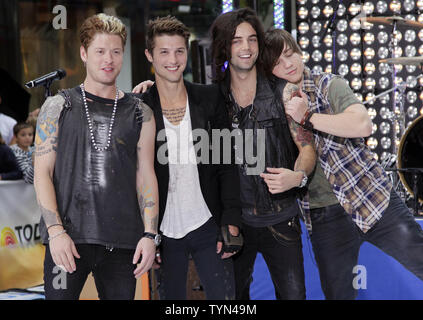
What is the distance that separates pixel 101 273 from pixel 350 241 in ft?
4.02

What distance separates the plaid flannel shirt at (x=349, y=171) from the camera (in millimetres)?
2553

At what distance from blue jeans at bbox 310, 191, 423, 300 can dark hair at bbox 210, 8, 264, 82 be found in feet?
2.73

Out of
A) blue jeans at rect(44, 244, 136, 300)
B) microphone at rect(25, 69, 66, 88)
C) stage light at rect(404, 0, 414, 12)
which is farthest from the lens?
stage light at rect(404, 0, 414, 12)

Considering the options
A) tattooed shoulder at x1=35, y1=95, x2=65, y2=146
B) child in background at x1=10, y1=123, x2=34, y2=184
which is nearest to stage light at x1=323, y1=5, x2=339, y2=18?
A: child in background at x1=10, y1=123, x2=34, y2=184

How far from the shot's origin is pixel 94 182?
6.86ft

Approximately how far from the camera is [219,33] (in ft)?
8.13

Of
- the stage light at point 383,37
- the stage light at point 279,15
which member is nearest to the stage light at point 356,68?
the stage light at point 383,37

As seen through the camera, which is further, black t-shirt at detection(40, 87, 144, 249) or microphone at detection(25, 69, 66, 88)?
microphone at detection(25, 69, 66, 88)

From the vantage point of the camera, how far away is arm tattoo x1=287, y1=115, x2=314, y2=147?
253 cm

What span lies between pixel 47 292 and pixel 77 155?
0.52m

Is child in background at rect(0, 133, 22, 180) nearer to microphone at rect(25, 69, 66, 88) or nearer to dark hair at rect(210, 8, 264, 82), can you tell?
microphone at rect(25, 69, 66, 88)

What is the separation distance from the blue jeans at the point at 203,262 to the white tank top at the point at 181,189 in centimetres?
4

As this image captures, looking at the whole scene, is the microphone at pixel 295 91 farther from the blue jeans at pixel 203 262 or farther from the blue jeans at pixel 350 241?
the blue jeans at pixel 203 262

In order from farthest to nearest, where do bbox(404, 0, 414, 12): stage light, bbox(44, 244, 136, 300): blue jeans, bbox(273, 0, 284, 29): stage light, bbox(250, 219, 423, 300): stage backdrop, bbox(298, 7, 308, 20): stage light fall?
bbox(298, 7, 308, 20): stage light, bbox(404, 0, 414, 12): stage light, bbox(273, 0, 284, 29): stage light, bbox(250, 219, 423, 300): stage backdrop, bbox(44, 244, 136, 300): blue jeans
